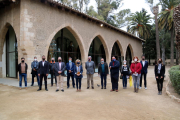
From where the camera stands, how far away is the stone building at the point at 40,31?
901cm

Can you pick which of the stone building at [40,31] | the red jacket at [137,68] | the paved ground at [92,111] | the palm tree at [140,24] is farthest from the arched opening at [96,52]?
the palm tree at [140,24]

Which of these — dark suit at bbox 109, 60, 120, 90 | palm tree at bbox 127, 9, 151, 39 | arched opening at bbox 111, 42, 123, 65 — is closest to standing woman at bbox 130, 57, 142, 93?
dark suit at bbox 109, 60, 120, 90

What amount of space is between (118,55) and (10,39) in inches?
536

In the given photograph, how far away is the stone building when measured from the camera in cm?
901

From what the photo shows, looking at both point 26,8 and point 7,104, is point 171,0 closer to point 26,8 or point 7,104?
point 26,8

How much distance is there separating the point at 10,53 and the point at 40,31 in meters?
4.06

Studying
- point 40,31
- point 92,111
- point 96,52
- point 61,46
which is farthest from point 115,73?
point 96,52

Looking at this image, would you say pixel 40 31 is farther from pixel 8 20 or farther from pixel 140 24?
pixel 140 24

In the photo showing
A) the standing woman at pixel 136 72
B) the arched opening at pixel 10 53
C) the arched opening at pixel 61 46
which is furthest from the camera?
the arched opening at pixel 61 46

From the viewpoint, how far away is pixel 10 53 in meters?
11.7

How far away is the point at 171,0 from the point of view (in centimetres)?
2250

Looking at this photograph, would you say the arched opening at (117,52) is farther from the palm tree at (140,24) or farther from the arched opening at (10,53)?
the arched opening at (10,53)

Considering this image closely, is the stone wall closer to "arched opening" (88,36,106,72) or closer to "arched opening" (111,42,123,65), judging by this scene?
"arched opening" (88,36,106,72)

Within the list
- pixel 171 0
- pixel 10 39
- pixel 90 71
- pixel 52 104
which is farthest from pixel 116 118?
pixel 171 0
